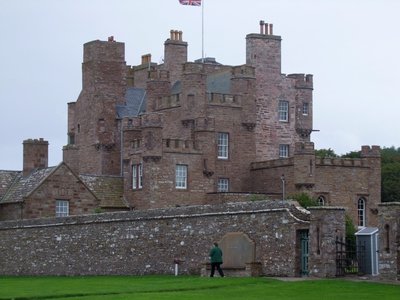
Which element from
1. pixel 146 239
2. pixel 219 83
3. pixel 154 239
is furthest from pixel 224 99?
pixel 154 239

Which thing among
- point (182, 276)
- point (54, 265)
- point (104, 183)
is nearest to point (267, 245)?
point (182, 276)

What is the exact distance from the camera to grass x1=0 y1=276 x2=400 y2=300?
109ft

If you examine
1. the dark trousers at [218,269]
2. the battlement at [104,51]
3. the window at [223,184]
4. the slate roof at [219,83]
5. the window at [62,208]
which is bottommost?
the dark trousers at [218,269]

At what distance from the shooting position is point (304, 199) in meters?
72.9

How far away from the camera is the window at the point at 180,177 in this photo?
7512 cm

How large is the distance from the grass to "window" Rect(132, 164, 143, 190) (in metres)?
34.0

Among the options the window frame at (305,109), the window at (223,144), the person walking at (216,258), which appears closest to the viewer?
the person walking at (216,258)

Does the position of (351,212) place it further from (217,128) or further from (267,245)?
(267,245)

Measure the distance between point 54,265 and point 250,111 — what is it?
29653 mm

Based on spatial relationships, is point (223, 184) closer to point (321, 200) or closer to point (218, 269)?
point (321, 200)

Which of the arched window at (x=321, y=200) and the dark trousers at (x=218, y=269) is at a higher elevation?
the arched window at (x=321, y=200)

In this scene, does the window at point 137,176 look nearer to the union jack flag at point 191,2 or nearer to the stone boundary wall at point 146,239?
the union jack flag at point 191,2

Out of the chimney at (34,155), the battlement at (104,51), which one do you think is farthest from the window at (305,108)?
the chimney at (34,155)

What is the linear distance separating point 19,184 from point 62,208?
346 cm
